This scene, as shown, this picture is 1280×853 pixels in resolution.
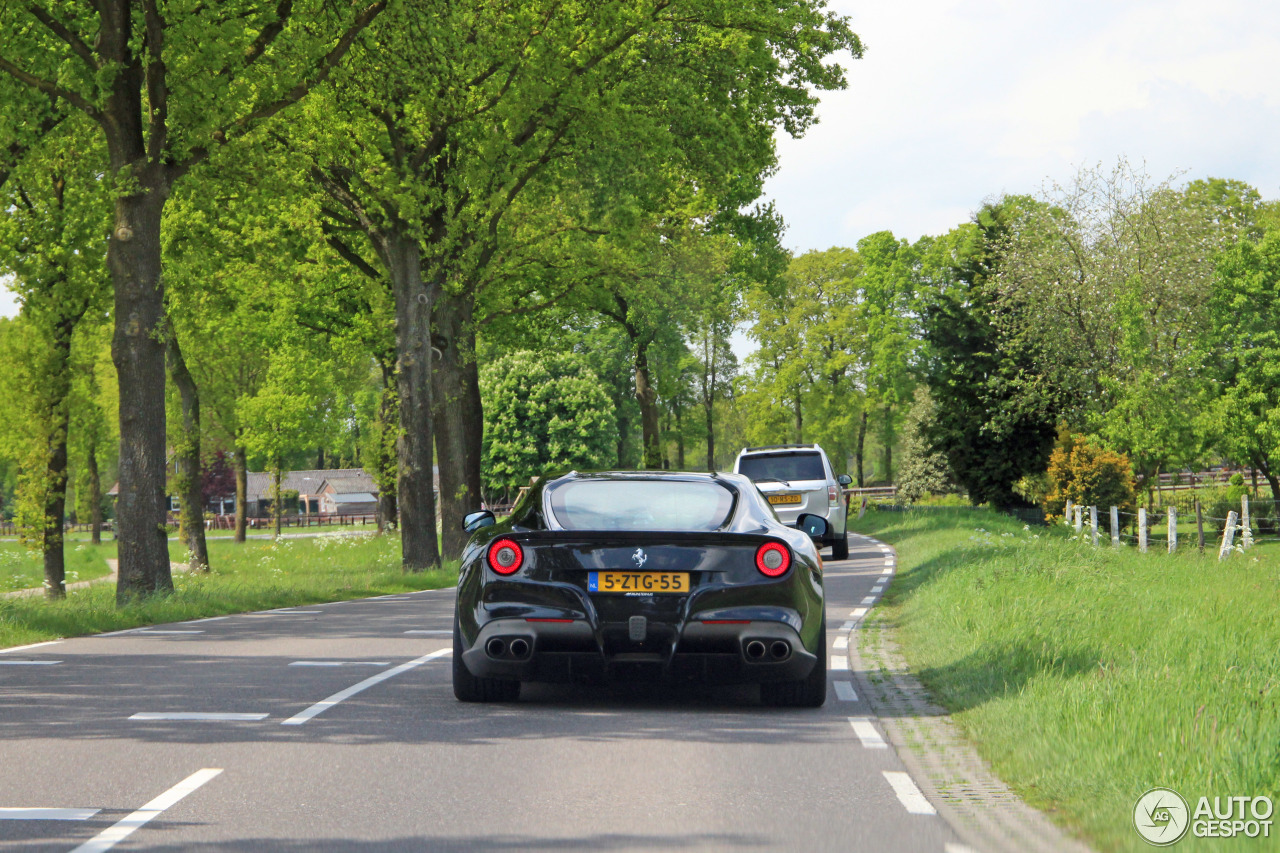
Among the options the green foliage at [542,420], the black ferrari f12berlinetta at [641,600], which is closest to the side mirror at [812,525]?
the black ferrari f12berlinetta at [641,600]

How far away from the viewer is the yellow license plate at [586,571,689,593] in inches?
306

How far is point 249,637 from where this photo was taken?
1320 cm

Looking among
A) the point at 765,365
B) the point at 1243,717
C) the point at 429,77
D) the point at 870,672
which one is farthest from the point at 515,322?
the point at 765,365

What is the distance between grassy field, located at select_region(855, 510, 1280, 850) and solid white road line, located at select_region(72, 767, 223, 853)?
364cm

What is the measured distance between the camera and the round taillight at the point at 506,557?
7980 mm

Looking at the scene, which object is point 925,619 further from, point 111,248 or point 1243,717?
point 111,248

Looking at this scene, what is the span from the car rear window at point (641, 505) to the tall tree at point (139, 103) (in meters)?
9.92

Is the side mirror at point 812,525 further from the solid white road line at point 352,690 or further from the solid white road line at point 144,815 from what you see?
the solid white road line at point 144,815

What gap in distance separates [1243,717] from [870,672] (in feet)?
13.4

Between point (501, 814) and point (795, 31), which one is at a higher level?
point (795, 31)

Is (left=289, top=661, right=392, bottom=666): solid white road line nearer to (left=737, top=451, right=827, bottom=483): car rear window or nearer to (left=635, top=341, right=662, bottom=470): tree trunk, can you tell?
(left=737, top=451, right=827, bottom=483): car rear window

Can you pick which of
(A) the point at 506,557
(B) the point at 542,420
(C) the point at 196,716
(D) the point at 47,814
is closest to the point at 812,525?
(A) the point at 506,557

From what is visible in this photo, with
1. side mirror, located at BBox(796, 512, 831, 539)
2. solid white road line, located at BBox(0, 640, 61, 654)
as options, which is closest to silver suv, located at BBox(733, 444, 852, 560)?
solid white road line, located at BBox(0, 640, 61, 654)

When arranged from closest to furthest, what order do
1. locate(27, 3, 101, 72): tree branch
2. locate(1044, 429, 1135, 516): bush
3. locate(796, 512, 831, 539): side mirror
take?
1. locate(796, 512, 831, 539): side mirror
2. locate(27, 3, 101, 72): tree branch
3. locate(1044, 429, 1135, 516): bush
